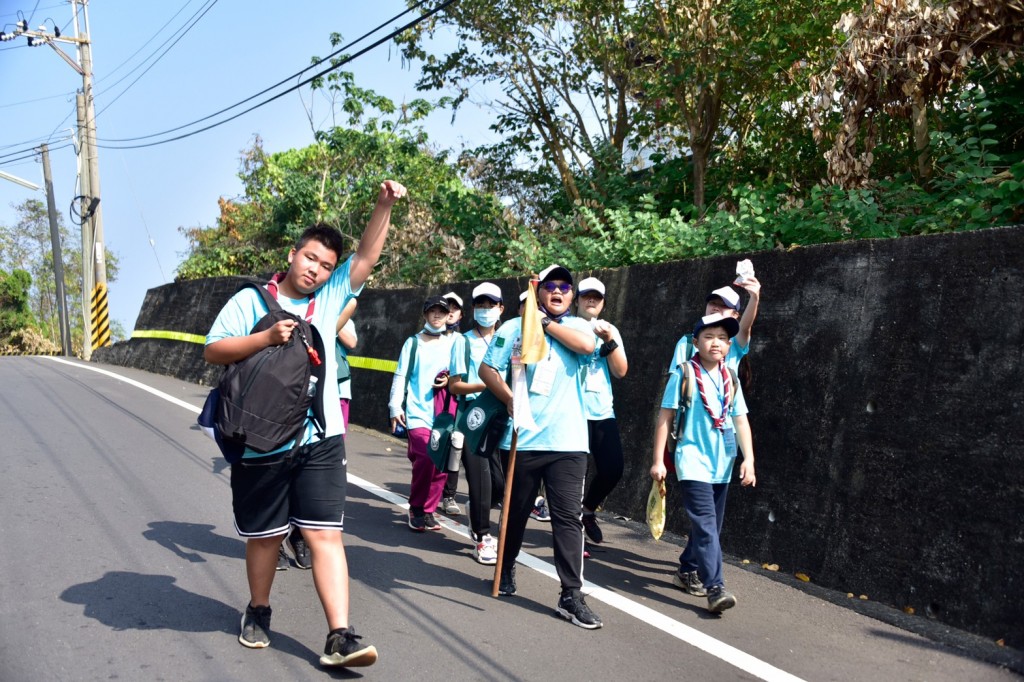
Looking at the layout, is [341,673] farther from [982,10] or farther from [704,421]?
[982,10]

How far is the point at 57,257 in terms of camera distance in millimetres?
38656

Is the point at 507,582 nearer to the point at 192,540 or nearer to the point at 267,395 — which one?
the point at 267,395

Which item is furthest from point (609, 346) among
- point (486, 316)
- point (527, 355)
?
point (486, 316)

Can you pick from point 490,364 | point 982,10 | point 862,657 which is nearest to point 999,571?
point 862,657

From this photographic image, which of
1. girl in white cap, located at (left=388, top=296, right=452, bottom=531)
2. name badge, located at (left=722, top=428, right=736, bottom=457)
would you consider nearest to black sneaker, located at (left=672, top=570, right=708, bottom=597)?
name badge, located at (left=722, top=428, right=736, bottom=457)

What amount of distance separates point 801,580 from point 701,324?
5.91ft

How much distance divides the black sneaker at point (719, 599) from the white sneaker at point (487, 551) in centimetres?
161

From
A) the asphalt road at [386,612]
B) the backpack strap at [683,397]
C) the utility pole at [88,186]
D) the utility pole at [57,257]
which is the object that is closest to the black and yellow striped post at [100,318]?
the utility pole at [88,186]

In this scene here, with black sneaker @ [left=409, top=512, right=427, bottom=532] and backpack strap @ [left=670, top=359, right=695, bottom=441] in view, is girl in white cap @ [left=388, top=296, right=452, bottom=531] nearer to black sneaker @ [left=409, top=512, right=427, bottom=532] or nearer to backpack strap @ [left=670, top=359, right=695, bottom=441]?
black sneaker @ [left=409, top=512, right=427, bottom=532]

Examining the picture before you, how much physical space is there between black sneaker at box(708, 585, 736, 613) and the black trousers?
30.0 inches

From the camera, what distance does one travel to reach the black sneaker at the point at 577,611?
524 centimetres

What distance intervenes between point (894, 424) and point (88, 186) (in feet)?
95.4

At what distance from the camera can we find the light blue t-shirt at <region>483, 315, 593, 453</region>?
5469 mm

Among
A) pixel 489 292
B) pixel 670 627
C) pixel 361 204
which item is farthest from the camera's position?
pixel 361 204
